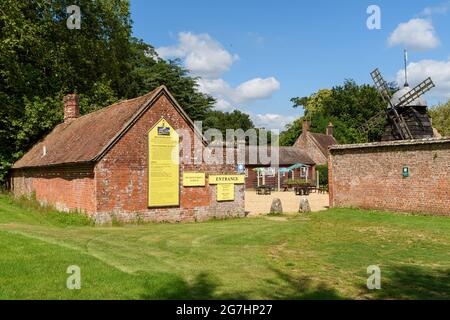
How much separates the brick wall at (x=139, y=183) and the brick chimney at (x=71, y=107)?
11.0 metres

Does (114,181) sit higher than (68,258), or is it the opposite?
(114,181)

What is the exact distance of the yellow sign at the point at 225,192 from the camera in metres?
21.5

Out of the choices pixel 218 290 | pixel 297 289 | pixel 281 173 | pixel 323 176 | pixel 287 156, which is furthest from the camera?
pixel 287 156

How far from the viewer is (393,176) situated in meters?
22.5

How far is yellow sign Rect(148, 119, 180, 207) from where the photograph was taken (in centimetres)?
1930

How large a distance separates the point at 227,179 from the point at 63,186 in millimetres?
7669

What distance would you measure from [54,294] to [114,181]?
11.2 m

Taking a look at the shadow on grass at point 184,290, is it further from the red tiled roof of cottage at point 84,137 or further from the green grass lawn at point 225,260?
the red tiled roof of cottage at point 84,137

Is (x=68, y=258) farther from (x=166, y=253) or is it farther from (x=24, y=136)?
(x=24, y=136)

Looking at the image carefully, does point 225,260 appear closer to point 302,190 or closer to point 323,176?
point 302,190

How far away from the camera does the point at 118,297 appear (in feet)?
23.7

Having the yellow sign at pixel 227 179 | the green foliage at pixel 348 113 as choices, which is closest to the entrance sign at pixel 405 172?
the yellow sign at pixel 227 179

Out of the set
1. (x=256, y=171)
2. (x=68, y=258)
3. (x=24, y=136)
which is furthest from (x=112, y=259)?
(x=256, y=171)

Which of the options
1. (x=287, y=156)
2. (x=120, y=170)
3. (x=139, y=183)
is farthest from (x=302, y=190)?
(x=120, y=170)
